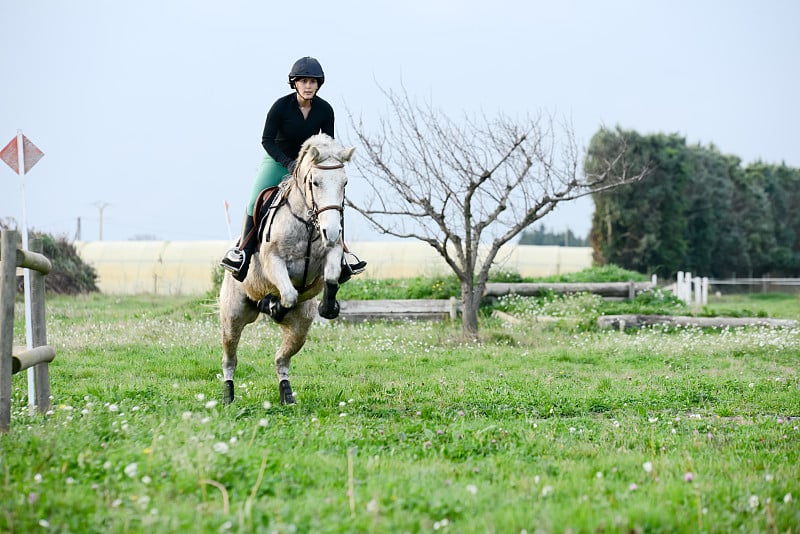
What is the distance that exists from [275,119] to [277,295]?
6.57ft

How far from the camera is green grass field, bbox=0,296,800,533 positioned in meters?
3.97

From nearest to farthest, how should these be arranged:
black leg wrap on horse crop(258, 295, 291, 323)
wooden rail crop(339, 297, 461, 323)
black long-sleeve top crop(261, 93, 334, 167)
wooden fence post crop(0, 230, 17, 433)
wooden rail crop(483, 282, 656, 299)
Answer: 1. wooden fence post crop(0, 230, 17, 433)
2. black leg wrap on horse crop(258, 295, 291, 323)
3. black long-sleeve top crop(261, 93, 334, 167)
4. wooden rail crop(339, 297, 461, 323)
5. wooden rail crop(483, 282, 656, 299)

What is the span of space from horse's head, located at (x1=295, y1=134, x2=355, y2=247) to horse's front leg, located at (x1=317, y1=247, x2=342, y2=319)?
225 mm

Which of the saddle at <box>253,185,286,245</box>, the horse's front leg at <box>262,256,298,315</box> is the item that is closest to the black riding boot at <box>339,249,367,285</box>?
the horse's front leg at <box>262,256,298,315</box>

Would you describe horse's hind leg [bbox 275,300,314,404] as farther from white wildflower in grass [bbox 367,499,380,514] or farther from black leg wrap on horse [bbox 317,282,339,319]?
white wildflower in grass [bbox 367,499,380,514]

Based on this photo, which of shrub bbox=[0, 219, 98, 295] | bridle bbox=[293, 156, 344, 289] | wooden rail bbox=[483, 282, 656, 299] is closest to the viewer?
bridle bbox=[293, 156, 344, 289]

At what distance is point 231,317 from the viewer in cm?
881

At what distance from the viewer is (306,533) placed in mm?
3781

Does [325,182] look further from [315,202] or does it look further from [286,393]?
[286,393]

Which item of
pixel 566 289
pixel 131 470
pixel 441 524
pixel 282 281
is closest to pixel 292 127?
pixel 282 281

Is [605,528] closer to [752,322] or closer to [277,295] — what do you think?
[277,295]

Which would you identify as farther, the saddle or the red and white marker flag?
the red and white marker flag

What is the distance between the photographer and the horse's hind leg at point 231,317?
8.77 meters

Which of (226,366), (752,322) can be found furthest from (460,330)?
(226,366)
